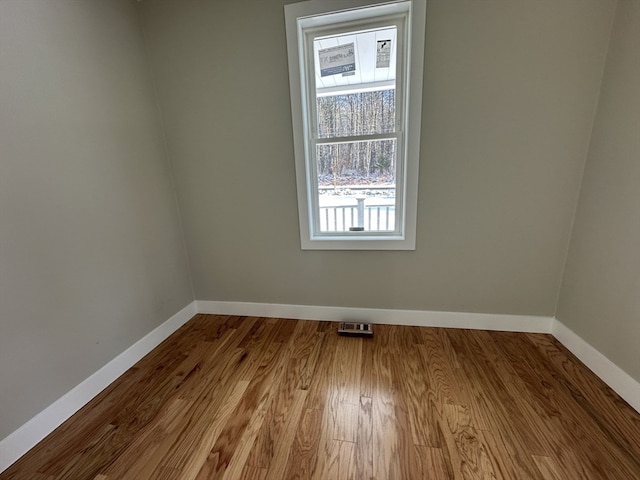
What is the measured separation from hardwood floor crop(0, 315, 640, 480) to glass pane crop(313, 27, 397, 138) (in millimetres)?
1580

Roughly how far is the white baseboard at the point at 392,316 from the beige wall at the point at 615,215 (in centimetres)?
32

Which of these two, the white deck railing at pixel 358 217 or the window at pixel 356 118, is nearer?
the window at pixel 356 118

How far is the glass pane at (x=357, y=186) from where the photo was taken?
186 centimetres

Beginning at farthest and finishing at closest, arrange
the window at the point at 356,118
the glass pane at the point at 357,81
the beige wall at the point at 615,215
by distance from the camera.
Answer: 1. the glass pane at the point at 357,81
2. the window at the point at 356,118
3. the beige wall at the point at 615,215

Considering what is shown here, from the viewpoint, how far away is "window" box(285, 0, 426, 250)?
1.61 metres

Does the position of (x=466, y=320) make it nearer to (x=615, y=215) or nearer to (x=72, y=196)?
(x=615, y=215)

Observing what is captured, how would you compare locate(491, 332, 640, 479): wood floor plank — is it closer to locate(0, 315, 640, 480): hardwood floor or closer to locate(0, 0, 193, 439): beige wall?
locate(0, 315, 640, 480): hardwood floor

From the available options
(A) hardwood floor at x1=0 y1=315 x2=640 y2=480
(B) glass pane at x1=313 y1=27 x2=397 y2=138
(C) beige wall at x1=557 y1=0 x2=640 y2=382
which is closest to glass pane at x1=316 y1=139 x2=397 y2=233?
(B) glass pane at x1=313 y1=27 x2=397 y2=138

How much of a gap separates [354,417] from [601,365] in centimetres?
142

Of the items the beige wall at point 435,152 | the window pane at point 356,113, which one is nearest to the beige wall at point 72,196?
the beige wall at point 435,152

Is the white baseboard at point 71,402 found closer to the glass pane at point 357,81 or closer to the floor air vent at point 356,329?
the floor air vent at point 356,329

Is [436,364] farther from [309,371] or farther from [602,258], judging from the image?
[602,258]

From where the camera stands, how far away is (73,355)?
53.0 inches

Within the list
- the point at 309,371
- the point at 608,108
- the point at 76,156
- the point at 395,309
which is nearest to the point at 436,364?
the point at 395,309
